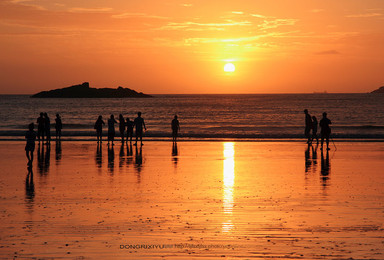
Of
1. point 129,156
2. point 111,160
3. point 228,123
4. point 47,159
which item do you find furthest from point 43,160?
point 228,123

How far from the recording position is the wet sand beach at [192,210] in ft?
29.7

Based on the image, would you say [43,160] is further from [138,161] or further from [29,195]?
[29,195]

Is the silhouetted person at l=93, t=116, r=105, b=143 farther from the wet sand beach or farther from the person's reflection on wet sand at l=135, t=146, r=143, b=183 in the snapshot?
the wet sand beach

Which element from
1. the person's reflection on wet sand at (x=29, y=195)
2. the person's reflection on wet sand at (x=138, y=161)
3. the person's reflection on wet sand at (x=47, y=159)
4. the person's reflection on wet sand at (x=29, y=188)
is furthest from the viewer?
the person's reflection on wet sand at (x=47, y=159)

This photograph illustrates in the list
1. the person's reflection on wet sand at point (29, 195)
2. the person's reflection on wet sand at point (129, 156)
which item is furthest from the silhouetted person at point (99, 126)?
the person's reflection on wet sand at point (29, 195)

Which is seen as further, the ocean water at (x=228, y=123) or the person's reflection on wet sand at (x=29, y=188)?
the ocean water at (x=228, y=123)

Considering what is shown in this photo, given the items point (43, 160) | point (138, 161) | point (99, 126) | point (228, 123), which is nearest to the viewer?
point (138, 161)

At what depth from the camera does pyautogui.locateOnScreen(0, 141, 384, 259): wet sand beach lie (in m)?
9.06

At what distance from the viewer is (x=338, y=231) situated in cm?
1018

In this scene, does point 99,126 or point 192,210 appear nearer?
point 192,210

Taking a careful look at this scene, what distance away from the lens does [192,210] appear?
12.2 meters

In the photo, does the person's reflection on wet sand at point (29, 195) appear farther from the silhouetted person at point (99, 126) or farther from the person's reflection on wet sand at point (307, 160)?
the silhouetted person at point (99, 126)

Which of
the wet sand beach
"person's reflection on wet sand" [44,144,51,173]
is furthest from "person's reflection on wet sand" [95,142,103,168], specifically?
"person's reflection on wet sand" [44,144,51,173]

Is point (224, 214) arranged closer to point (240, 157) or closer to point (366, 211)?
Result: point (366, 211)
